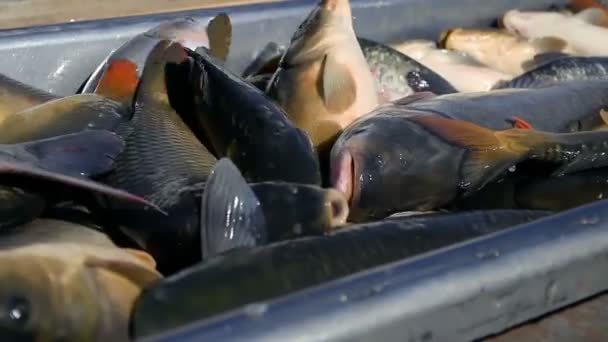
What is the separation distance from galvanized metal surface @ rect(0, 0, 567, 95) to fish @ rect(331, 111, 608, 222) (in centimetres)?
81

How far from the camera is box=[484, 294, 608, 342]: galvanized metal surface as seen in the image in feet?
3.84

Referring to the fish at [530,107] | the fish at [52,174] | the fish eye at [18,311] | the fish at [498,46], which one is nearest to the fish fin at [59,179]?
the fish at [52,174]

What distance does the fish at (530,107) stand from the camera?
1816 mm

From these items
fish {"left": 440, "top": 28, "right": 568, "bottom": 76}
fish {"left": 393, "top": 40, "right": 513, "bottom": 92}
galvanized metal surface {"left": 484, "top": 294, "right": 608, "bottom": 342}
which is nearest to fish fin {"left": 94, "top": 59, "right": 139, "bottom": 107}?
fish {"left": 393, "top": 40, "right": 513, "bottom": 92}

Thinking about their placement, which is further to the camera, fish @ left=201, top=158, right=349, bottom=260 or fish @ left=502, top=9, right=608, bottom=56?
fish @ left=502, top=9, right=608, bottom=56

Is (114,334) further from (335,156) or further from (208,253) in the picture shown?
(335,156)

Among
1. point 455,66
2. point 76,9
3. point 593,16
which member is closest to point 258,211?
point 455,66

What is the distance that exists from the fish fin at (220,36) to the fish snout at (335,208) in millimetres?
849

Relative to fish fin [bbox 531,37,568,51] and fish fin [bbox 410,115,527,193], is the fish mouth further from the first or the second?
fish fin [bbox 531,37,568,51]

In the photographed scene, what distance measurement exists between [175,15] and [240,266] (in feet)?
4.48

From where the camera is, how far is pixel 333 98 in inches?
74.2

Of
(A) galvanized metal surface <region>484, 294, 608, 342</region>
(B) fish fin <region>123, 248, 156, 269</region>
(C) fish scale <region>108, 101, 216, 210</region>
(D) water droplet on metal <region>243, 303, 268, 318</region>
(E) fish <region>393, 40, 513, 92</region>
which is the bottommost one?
(A) galvanized metal surface <region>484, 294, 608, 342</region>

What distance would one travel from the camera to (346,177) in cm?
156

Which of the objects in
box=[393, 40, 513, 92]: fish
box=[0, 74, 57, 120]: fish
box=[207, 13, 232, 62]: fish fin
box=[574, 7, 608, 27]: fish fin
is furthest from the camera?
box=[574, 7, 608, 27]: fish fin
